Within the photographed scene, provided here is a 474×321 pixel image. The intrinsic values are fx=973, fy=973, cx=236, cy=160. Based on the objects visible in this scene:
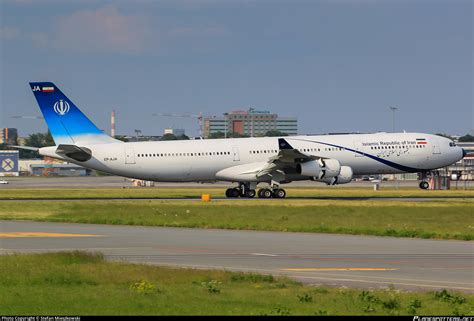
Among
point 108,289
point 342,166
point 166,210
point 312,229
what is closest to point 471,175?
point 342,166

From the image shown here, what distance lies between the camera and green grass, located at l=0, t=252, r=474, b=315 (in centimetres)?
1844

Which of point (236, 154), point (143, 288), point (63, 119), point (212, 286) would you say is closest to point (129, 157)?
point (63, 119)

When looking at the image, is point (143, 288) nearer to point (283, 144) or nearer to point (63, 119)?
point (283, 144)

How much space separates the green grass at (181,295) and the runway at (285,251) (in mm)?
1829

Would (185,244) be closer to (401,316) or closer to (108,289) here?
(108,289)

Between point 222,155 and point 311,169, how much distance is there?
21.8 feet

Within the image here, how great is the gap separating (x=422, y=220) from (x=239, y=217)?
895cm

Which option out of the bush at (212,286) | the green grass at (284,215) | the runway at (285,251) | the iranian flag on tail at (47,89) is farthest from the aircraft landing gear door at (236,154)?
the bush at (212,286)

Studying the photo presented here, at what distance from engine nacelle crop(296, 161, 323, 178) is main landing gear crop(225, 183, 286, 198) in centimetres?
216

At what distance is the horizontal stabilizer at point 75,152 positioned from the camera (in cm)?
6731

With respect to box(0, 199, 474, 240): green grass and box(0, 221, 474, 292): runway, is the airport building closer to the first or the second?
box(0, 199, 474, 240): green grass

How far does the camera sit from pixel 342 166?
2746 inches

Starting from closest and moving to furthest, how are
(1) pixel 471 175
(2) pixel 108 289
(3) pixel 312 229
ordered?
(2) pixel 108 289 < (3) pixel 312 229 < (1) pixel 471 175

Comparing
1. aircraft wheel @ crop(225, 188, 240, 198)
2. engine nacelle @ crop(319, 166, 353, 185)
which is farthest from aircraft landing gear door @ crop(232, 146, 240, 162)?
engine nacelle @ crop(319, 166, 353, 185)
